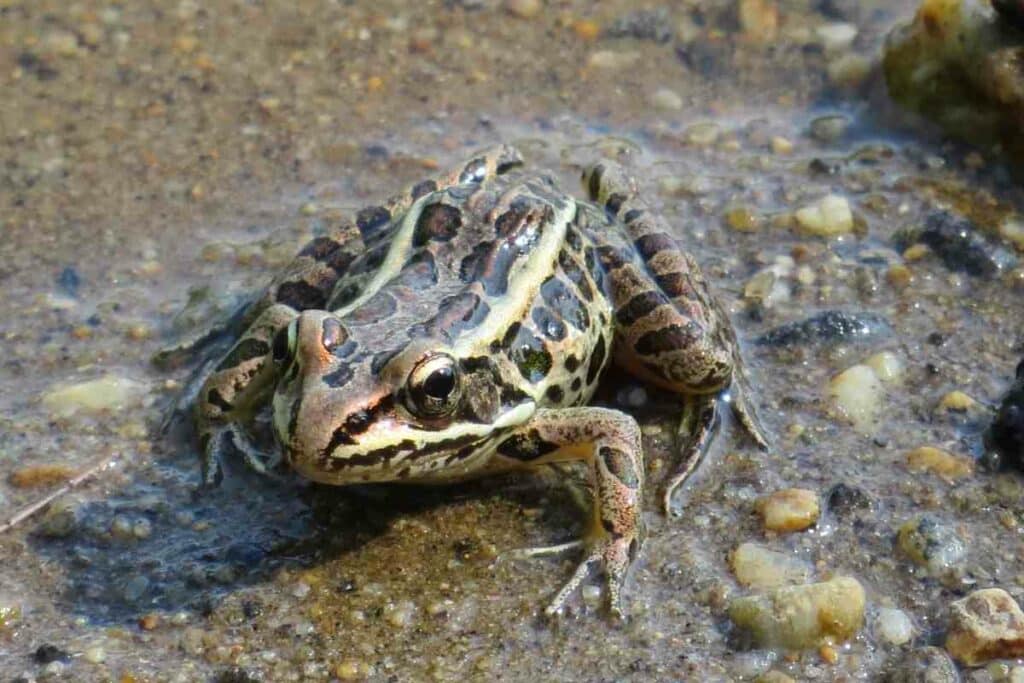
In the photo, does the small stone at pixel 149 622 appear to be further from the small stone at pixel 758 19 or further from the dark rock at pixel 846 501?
the small stone at pixel 758 19

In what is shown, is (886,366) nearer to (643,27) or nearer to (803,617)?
(803,617)

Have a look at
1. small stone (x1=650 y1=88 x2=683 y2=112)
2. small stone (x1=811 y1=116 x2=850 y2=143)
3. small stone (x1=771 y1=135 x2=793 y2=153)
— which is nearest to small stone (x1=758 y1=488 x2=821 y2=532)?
small stone (x1=771 y1=135 x2=793 y2=153)

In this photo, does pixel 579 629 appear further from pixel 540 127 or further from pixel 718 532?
pixel 540 127

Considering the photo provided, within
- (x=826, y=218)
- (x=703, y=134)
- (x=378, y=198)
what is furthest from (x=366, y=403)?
(x=703, y=134)

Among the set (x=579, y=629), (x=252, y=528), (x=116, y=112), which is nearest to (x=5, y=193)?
(x=116, y=112)

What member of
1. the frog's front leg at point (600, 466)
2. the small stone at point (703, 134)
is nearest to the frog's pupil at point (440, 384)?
the frog's front leg at point (600, 466)

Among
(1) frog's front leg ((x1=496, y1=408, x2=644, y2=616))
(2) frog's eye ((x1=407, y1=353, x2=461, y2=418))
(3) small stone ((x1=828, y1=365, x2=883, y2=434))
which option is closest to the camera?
(2) frog's eye ((x1=407, y1=353, x2=461, y2=418))

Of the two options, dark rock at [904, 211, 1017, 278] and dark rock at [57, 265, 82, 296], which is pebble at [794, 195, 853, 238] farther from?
dark rock at [57, 265, 82, 296]
